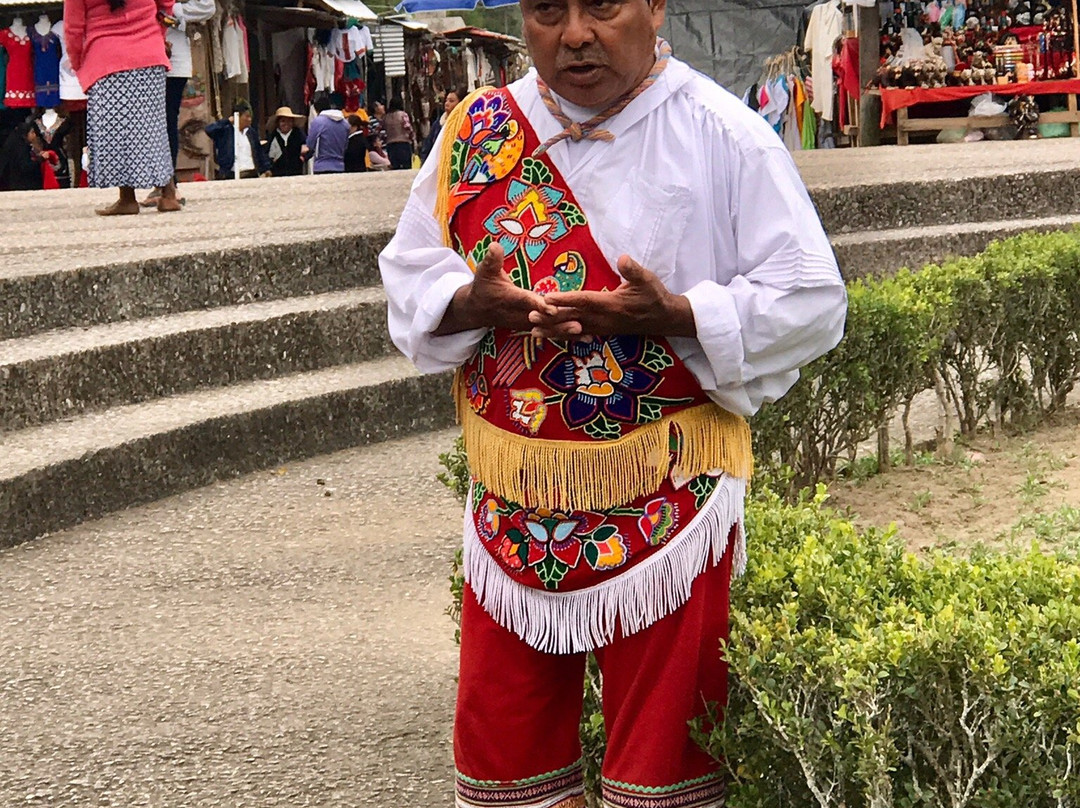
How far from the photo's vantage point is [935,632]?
6.64 ft

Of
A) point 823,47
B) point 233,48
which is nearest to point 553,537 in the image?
point 233,48

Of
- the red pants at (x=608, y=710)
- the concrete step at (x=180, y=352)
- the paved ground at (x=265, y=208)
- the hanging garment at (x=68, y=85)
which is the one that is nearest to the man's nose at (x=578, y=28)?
the red pants at (x=608, y=710)

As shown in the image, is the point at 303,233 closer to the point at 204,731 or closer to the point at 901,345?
the point at 901,345

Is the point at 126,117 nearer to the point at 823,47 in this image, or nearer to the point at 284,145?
the point at 284,145

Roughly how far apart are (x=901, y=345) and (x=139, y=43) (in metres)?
4.47

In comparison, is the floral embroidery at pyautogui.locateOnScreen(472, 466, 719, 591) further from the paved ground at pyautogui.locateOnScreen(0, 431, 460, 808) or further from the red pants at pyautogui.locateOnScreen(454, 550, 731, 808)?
the paved ground at pyautogui.locateOnScreen(0, 431, 460, 808)

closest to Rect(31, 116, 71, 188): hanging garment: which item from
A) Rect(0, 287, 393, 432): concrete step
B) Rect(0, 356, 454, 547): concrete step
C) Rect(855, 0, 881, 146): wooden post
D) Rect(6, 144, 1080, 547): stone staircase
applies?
Rect(6, 144, 1080, 547): stone staircase

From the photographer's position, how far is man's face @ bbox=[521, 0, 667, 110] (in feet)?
6.49

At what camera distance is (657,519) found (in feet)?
6.89

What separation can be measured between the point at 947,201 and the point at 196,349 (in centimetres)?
454

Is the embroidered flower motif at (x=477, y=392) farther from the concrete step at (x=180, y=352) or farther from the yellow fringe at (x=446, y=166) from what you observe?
the concrete step at (x=180, y=352)

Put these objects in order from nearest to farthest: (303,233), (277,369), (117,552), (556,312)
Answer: (556,312), (117,552), (277,369), (303,233)

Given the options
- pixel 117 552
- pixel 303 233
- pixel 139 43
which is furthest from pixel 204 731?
pixel 139 43

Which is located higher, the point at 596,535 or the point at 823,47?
the point at 823,47
